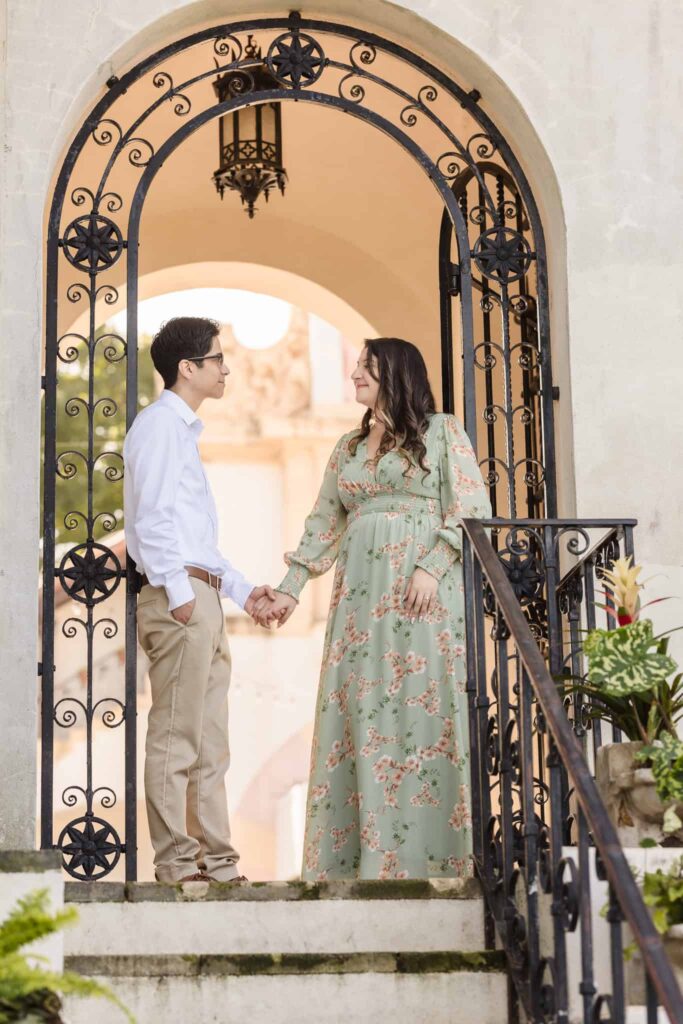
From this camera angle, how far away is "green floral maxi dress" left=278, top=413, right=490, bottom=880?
5.90m

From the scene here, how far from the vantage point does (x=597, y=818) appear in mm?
3771

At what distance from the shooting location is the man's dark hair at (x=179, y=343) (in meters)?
6.44

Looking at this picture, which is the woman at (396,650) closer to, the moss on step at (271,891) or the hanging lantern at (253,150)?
the moss on step at (271,891)

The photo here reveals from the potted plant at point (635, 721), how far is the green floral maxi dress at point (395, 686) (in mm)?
972

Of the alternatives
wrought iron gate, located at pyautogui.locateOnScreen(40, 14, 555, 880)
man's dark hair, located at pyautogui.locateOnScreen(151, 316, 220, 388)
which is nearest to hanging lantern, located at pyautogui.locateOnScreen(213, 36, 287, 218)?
wrought iron gate, located at pyautogui.locateOnScreen(40, 14, 555, 880)

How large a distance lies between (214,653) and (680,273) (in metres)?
2.31

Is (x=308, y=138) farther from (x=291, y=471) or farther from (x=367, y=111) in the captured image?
(x=291, y=471)

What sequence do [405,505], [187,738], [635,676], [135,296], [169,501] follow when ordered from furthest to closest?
[135,296], [405,505], [169,501], [187,738], [635,676]

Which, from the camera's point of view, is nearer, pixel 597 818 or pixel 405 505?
pixel 597 818

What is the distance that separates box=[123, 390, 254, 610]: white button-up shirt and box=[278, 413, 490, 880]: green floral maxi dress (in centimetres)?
53

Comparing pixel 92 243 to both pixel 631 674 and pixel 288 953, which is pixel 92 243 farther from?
pixel 288 953

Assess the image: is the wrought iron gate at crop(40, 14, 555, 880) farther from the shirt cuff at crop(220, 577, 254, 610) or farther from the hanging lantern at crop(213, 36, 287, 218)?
the shirt cuff at crop(220, 577, 254, 610)

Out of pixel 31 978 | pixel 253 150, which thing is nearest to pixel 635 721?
pixel 31 978

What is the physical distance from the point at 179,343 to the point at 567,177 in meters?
1.63
